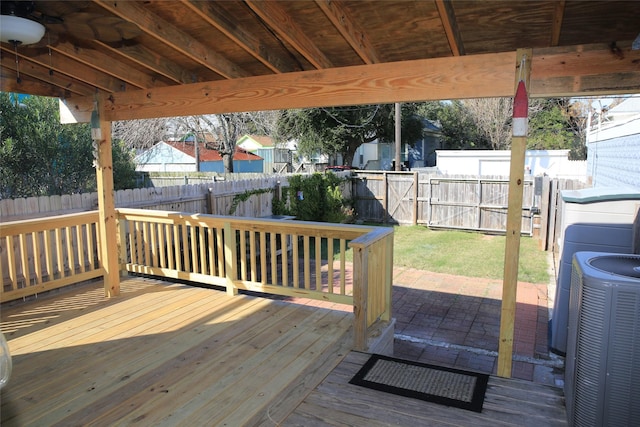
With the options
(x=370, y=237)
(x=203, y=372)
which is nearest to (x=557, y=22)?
(x=370, y=237)

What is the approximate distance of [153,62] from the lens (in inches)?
148

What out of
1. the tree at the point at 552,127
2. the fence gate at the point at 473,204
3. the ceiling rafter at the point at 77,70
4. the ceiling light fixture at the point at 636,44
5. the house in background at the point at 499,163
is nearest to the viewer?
the ceiling light fixture at the point at 636,44

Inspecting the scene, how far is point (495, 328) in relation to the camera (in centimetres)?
563

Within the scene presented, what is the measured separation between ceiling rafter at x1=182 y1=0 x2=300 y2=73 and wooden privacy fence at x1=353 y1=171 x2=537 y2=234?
9530 millimetres

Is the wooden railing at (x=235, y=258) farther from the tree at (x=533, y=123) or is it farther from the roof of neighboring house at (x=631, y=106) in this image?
the tree at (x=533, y=123)

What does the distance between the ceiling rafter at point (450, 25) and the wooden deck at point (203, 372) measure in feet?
7.65

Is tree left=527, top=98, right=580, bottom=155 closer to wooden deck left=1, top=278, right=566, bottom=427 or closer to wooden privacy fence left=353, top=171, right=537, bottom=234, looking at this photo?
wooden privacy fence left=353, top=171, right=537, bottom=234

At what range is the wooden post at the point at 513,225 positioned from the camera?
2.80m

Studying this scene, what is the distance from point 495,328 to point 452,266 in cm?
308

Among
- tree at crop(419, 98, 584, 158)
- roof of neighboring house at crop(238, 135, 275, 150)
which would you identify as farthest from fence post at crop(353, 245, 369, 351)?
roof of neighboring house at crop(238, 135, 275, 150)

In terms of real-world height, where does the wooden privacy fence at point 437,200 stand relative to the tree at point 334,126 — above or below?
below

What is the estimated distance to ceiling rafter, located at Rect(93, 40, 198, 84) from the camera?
3.60 m

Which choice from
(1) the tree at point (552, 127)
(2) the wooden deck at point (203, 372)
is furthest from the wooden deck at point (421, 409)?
(1) the tree at point (552, 127)

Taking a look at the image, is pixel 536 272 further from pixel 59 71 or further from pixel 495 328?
pixel 59 71
